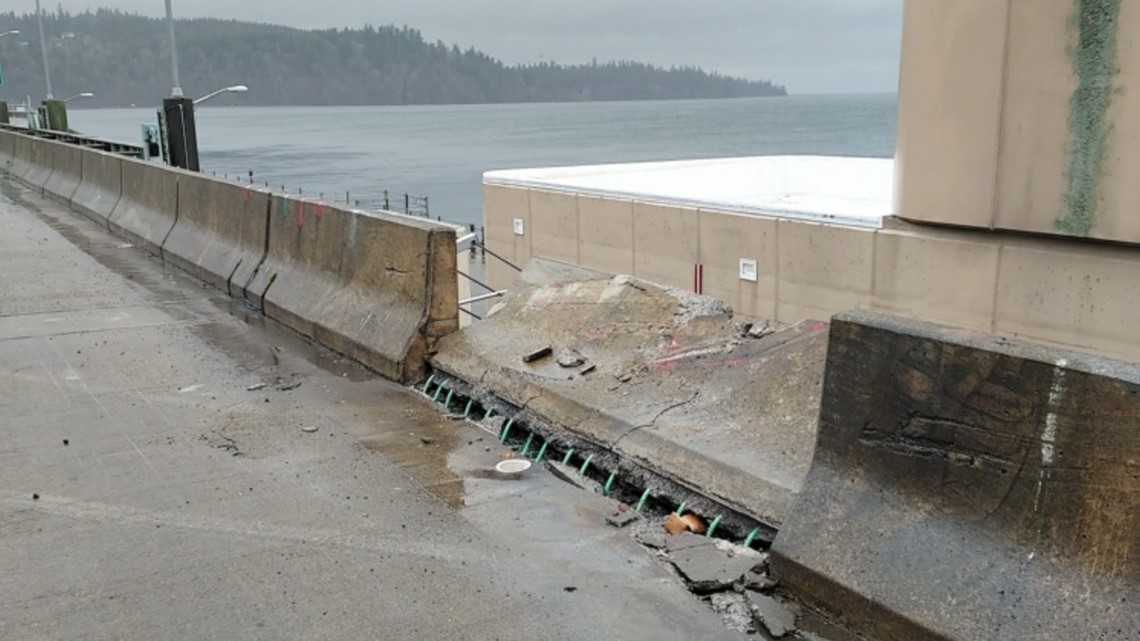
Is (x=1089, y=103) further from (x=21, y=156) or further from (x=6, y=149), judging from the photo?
(x=6, y=149)

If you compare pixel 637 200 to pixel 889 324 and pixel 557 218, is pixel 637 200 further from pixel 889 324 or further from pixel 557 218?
→ pixel 889 324

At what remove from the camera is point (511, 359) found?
6.58 meters

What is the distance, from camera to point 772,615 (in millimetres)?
3879

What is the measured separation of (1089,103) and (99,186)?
14.6 m

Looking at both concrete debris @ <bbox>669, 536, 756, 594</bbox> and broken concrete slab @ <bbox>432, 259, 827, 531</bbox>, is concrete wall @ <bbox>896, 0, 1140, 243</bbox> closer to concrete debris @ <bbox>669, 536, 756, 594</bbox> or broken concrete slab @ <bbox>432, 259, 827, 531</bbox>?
broken concrete slab @ <bbox>432, 259, 827, 531</bbox>

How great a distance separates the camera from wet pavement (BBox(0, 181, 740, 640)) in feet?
12.7

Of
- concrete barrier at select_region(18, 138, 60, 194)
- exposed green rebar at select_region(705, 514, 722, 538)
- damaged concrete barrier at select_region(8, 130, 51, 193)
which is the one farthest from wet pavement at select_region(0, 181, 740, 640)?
damaged concrete barrier at select_region(8, 130, 51, 193)

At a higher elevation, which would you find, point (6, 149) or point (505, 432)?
point (6, 149)

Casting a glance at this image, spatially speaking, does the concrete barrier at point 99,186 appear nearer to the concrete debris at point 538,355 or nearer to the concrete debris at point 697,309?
the concrete debris at point 538,355

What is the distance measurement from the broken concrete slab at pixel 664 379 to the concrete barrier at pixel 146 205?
22.2ft

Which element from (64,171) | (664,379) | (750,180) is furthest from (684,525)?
(750,180)

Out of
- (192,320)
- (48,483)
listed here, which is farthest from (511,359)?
(192,320)

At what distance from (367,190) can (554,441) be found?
296 feet

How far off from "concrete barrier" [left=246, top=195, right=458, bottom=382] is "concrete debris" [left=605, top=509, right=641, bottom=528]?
2.52m
